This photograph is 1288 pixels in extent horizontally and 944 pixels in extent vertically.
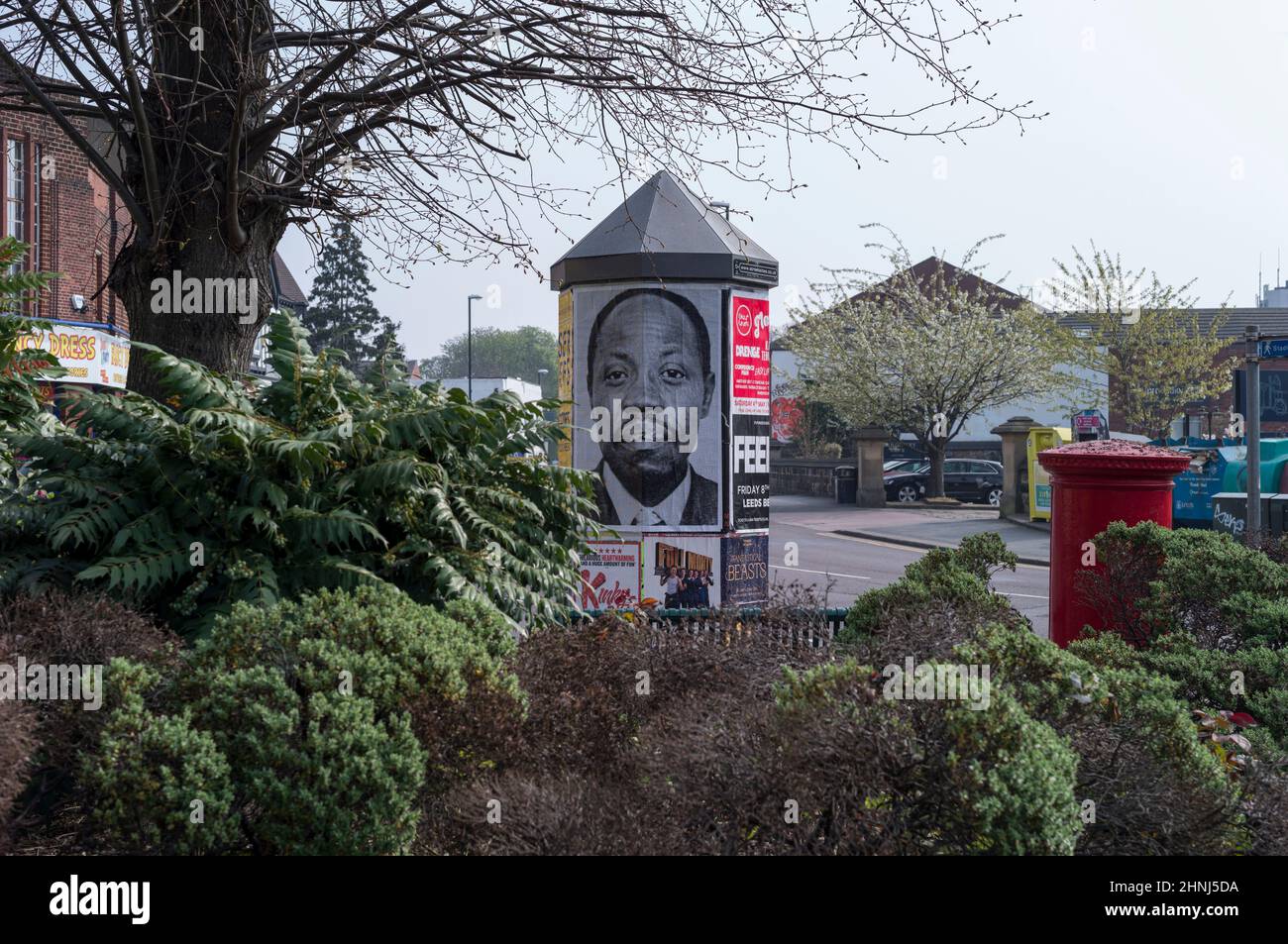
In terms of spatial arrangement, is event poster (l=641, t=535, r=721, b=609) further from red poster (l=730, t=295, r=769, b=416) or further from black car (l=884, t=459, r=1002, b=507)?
black car (l=884, t=459, r=1002, b=507)

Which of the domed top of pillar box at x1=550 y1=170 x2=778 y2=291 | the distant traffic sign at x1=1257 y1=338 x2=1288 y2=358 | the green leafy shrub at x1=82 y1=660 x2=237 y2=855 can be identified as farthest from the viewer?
the distant traffic sign at x1=1257 y1=338 x2=1288 y2=358

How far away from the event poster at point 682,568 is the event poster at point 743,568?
0.07 meters

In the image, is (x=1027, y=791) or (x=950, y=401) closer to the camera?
(x=1027, y=791)

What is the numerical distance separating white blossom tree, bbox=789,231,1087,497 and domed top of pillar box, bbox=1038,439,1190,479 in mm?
32880

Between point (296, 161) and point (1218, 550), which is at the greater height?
point (296, 161)

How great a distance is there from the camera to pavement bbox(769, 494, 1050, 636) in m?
18.1

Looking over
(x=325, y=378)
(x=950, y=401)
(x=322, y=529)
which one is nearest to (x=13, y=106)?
(x=325, y=378)

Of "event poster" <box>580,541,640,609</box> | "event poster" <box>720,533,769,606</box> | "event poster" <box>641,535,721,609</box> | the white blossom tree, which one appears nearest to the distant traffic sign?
"event poster" <box>720,533,769,606</box>

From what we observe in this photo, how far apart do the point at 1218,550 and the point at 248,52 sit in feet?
17.7

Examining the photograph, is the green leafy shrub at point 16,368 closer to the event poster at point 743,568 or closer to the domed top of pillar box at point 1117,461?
the event poster at point 743,568

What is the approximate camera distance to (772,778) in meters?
3.16

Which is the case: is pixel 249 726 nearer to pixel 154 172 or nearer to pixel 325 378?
pixel 325 378

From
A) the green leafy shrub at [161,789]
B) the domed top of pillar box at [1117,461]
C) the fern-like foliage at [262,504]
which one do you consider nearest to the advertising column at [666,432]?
the domed top of pillar box at [1117,461]

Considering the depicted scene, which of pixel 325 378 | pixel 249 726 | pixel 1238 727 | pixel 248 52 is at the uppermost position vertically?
pixel 248 52
